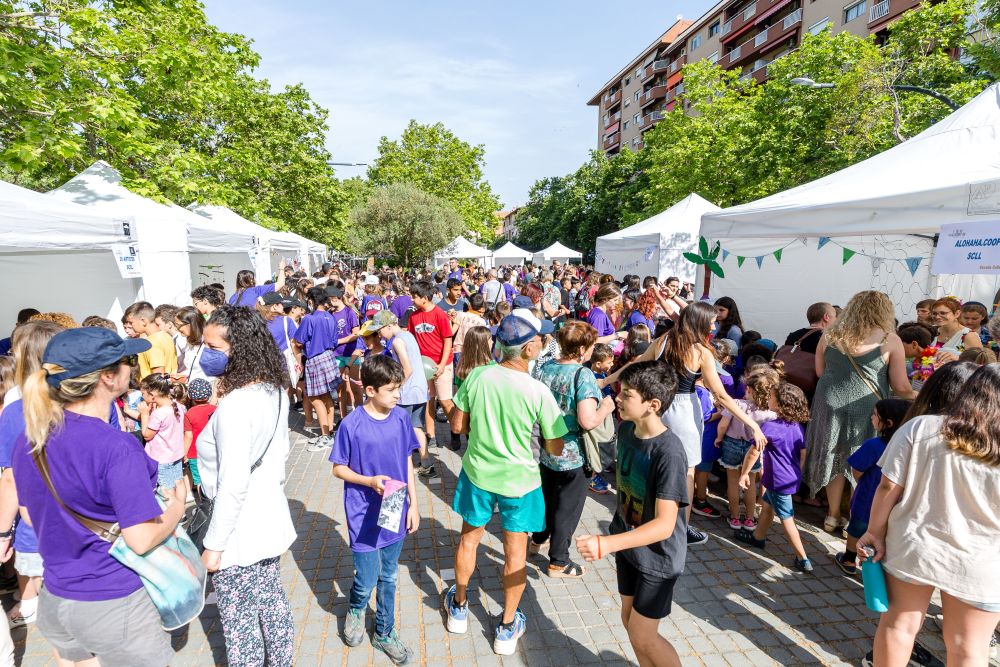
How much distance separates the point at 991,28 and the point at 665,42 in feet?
132

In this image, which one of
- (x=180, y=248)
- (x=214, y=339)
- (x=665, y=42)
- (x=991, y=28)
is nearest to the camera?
(x=214, y=339)

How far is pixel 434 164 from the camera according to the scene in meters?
36.1

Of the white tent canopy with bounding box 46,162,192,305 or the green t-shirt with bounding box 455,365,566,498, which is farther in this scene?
the white tent canopy with bounding box 46,162,192,305

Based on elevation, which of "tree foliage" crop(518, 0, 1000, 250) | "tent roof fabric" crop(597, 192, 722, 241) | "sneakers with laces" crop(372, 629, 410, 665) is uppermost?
"tree foliage" crop(518, 0, 1000, 250)

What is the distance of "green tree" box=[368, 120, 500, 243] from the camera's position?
35.6m

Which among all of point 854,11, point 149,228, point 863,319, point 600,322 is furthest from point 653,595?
point 854,11

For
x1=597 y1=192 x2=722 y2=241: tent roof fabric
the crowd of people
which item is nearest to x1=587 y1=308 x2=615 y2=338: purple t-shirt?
the crowd of people

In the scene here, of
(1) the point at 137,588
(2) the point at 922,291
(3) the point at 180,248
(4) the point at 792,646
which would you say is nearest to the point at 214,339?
(1) the point at 137,588

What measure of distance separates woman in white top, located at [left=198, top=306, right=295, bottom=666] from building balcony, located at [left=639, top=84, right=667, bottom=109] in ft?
173

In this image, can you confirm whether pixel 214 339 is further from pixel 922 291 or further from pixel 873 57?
pixel 873 57

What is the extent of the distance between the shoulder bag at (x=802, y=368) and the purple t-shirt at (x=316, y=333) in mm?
4659

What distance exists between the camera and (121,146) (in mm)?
7836

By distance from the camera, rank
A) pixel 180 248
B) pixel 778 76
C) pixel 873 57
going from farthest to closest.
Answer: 1. pixel 778 76
2. pixel 873 57
3. pixel 180 248

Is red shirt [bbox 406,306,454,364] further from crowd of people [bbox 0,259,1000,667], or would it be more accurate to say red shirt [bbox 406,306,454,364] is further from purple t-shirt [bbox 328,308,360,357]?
purple t-shirt [bbox 328,308,360,357]
